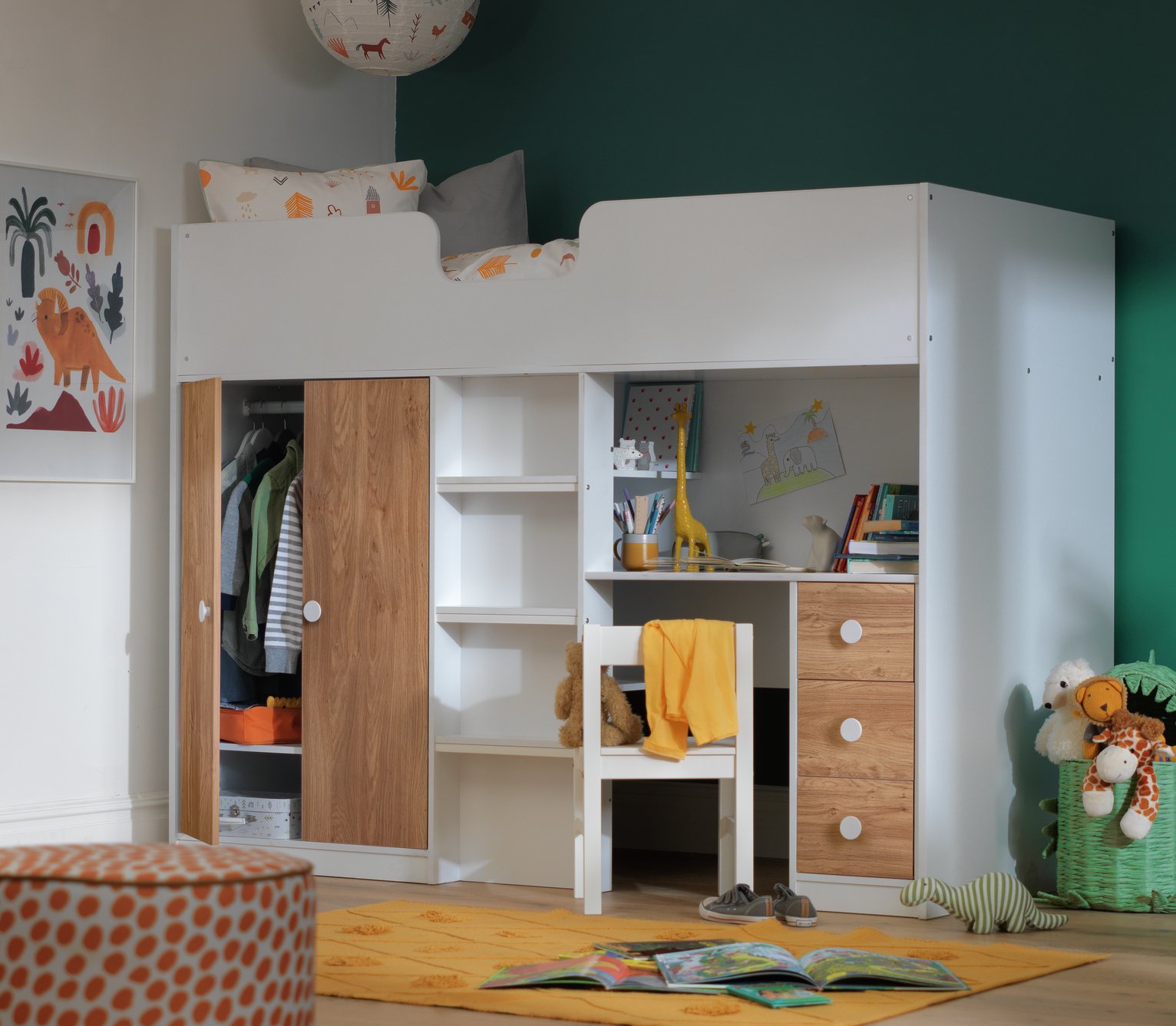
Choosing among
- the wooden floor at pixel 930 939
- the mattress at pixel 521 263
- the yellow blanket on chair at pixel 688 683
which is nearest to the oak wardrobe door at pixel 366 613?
the wooden floor at pixel 930 939

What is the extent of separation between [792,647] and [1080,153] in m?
1.53

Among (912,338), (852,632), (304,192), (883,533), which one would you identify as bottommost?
(852,632)

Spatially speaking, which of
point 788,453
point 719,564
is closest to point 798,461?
point 788,453

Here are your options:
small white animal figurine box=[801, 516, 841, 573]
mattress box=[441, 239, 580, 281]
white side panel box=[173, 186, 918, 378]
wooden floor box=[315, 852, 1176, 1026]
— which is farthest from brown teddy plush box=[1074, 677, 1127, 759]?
mattress box=[441, 239, 580, 281]

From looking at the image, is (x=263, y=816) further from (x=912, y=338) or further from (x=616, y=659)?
(x=912, y=338)

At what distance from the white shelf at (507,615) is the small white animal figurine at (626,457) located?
0.39 m

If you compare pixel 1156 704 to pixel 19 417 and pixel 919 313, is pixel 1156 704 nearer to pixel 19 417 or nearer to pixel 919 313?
pixel 919 313

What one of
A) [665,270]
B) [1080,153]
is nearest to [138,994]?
[665,270]

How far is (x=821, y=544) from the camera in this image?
363cm

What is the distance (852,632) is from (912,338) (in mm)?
686

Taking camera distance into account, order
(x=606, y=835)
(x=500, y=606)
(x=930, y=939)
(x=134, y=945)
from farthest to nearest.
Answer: (x=500, y=606), (x=606, y=835), (x=930, y=939), (x=134, y=945)

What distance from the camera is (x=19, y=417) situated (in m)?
3.89

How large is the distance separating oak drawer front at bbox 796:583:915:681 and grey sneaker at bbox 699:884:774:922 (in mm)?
521

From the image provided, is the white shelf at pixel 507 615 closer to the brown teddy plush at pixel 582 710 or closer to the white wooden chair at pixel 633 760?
the brown teddy plush at pixel 582 710
